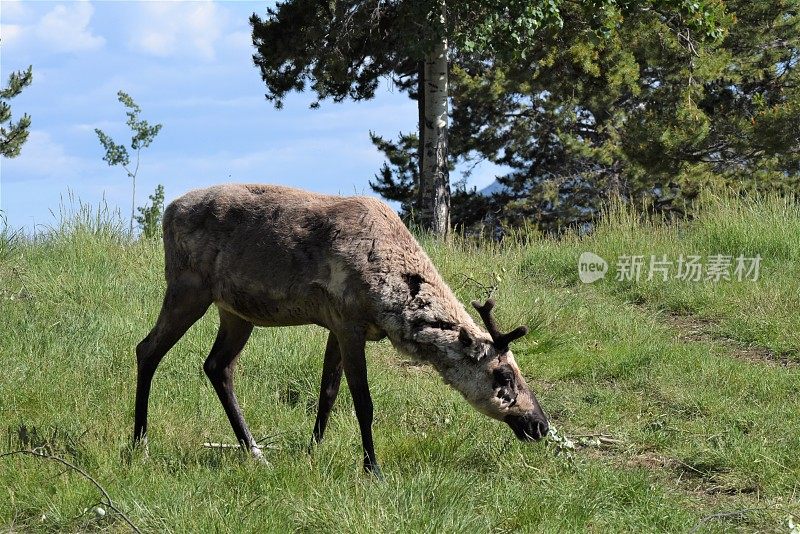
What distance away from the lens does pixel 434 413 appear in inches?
293

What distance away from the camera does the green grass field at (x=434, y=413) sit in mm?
5047

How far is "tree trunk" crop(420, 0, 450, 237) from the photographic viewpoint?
15.4 m

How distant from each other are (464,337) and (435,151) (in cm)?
1005

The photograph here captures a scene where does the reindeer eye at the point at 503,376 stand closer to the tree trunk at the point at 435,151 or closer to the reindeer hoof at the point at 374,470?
the reindeer hoof at the point at 374,470

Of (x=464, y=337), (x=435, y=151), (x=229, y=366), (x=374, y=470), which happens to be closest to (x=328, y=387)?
(x=229, y=366)

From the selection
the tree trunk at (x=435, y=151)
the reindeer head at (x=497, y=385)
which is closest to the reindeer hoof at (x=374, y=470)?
the reindeer head at (x=497, y=385)

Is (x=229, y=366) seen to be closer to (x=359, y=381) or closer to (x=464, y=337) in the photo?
(x=359, y=381)

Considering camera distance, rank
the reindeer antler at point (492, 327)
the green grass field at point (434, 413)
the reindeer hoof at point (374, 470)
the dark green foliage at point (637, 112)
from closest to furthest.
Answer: the green grass field at point (434, 413) → the reindeer hoof at point (374, 470) → the reindeer antler at point (492, 327) → the dark green foliage at point (637, 112)

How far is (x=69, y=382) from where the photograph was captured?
7414 mm

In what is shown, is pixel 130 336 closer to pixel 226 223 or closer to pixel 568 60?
pixel 226 223

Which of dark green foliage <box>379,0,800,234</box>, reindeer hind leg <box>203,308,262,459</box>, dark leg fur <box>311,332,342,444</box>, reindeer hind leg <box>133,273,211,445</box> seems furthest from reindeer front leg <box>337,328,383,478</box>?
dark green foliage <box>379,0,800,234</box>

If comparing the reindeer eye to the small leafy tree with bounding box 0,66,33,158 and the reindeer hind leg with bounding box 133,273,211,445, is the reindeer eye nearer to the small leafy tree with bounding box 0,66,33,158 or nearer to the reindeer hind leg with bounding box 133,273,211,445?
the reindeer hind leg with bounding box 133,273,211,445

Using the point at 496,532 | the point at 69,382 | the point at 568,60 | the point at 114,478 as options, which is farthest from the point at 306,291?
the point at 568,60

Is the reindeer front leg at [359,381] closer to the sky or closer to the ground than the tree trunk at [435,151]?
closer to the ground
